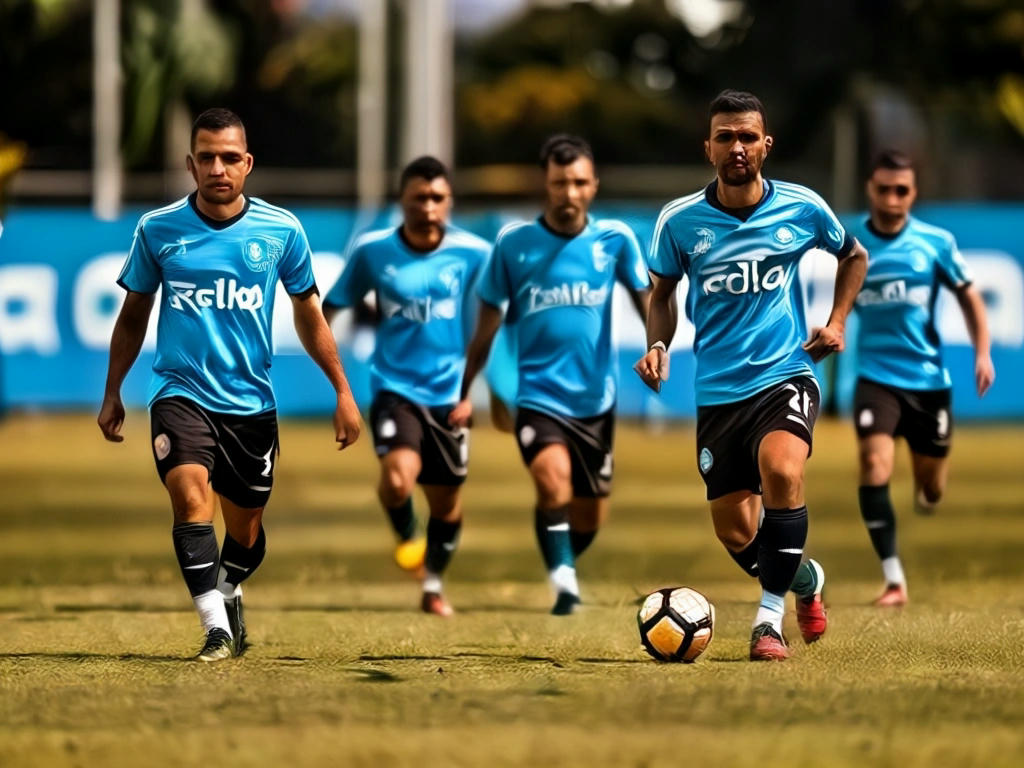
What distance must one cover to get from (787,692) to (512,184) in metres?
32.2

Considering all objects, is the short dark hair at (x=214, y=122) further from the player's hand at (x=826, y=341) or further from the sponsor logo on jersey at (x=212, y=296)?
the player's hand at (x=826, y=341)

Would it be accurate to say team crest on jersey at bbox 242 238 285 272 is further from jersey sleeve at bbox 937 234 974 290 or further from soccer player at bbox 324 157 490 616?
jersey sleeve at bbox 937 234 974 290

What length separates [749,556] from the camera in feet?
31.7

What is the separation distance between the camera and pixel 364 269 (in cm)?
1202

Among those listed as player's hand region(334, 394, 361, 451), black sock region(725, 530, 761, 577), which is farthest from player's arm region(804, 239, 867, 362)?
player's hand region(334, 394, 361, 451)

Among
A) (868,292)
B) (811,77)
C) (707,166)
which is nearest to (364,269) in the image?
(868,292)

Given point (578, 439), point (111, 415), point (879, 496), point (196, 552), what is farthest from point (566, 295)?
point (196, 552)

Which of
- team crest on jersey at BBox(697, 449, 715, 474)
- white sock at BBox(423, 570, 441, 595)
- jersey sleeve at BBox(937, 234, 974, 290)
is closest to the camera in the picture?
team crest on jersey at BBox(697, 449, 715, 474)

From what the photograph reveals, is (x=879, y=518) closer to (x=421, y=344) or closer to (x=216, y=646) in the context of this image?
(x=421, y=344)

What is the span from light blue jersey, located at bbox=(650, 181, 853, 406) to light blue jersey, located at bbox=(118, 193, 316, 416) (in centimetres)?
178

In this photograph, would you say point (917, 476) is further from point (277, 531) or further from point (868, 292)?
point (277, 531)

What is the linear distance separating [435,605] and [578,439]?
3.84 ft

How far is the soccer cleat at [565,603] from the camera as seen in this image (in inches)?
441

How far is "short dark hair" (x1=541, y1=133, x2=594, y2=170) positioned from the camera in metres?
11.3
